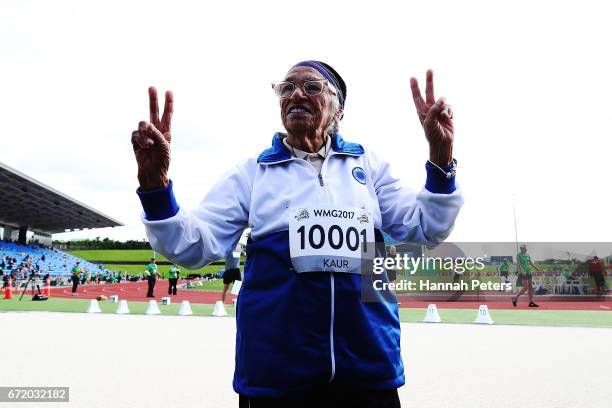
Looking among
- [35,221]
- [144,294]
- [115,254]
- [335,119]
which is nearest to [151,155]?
[335,119]

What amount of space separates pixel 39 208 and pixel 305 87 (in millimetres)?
54523

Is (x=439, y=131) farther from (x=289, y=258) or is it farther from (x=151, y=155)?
(x=151, y=155)

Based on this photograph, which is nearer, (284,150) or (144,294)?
(284,150)

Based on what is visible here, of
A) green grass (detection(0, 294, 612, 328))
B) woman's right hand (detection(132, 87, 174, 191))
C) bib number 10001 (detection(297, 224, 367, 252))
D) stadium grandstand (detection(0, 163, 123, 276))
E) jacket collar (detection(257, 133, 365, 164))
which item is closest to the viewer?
woman's right hand (detection(132, 87, 174, 191))

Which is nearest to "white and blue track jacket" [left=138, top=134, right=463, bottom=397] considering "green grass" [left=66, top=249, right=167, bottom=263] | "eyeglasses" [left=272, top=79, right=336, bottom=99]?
"eyeglasses" [left=272, top=79, right=336, bottom=99]

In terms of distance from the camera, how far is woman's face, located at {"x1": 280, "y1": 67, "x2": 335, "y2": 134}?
2148mm

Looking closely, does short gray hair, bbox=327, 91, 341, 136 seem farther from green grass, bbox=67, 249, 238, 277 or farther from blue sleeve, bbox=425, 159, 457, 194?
green grass, bbox=67, 249, 238, 277

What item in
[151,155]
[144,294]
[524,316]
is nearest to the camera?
[151,155]

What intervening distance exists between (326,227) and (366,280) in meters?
0.26

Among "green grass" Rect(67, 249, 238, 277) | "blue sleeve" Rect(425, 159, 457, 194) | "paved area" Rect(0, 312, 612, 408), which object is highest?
"green grass" Rect(67, 249, 238, 277)

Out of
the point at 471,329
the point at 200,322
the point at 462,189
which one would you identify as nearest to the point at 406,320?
the point at 471,329

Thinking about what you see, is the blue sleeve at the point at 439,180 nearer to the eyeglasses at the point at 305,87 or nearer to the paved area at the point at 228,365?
the eyeglasses at the point at 305,87

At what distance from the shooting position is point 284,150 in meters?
2.08

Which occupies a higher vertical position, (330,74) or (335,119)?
(330,74)
